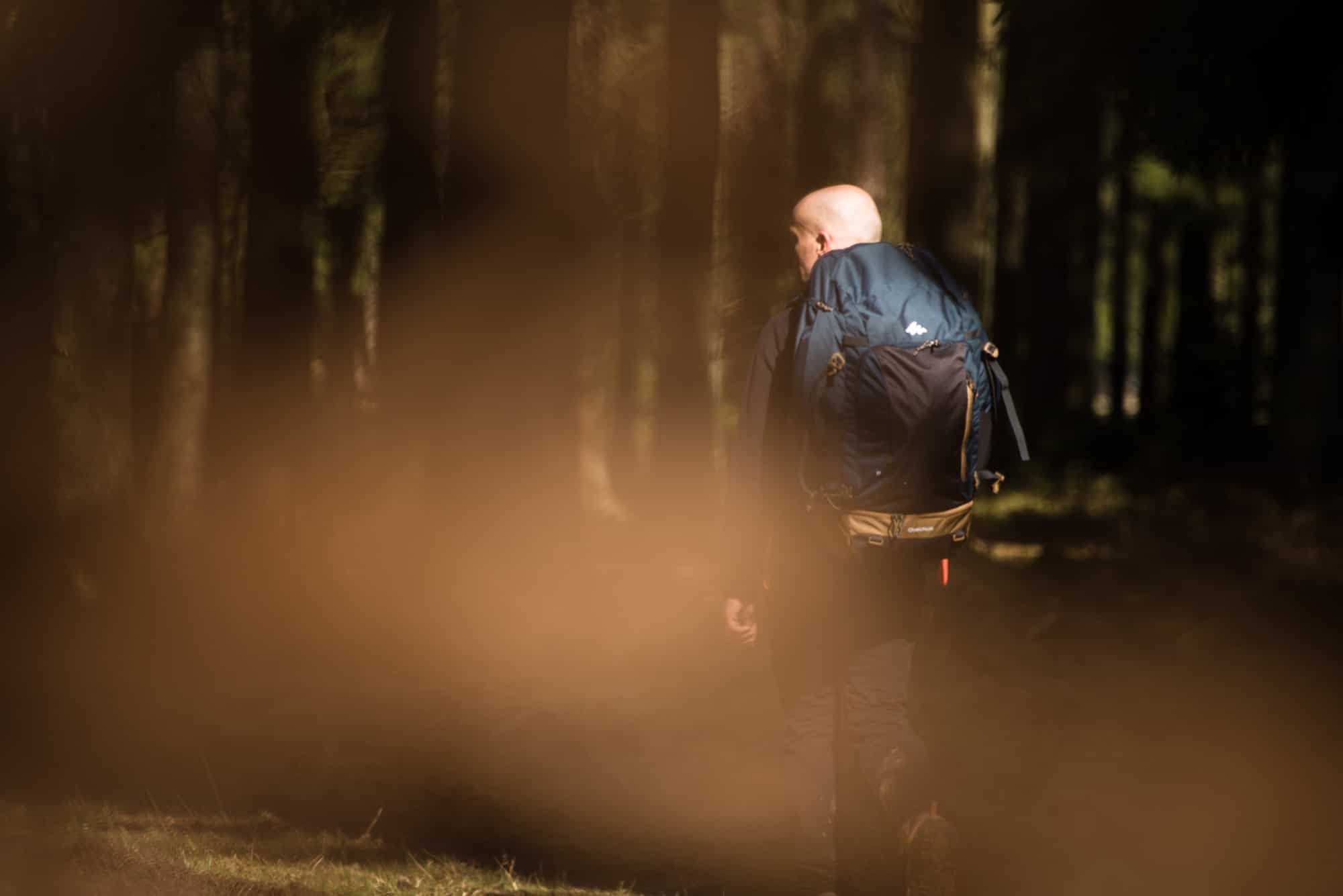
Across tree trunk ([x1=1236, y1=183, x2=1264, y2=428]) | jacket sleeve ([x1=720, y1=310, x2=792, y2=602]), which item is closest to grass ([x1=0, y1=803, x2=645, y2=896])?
jacket sleeve ([x1=720, y1=310, x2=792, y2=602])

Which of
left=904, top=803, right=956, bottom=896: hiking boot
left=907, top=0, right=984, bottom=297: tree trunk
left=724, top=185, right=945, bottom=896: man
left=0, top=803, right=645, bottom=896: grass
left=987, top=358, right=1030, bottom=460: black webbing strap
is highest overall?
left=907, top=0, right=984, bottom=297: tree trunk

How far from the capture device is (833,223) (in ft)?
15.2

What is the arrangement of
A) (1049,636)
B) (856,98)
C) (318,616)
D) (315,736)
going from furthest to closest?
(318,616), (1049,636), (856,98), (315,736)

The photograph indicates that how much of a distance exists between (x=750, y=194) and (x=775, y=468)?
5.81m

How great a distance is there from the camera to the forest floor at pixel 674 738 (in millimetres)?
5453

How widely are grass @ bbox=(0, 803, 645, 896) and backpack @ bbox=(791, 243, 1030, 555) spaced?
1.49 m

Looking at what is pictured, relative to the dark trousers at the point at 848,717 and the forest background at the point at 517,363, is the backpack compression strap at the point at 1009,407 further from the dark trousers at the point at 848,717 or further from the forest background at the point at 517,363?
the forest background at the point at 517,363

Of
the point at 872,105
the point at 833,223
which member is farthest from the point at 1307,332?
the point at 833,223

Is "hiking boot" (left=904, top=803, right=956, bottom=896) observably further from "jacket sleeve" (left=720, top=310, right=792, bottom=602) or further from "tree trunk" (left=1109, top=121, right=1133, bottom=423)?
"tree trunk" (left=1109, top=121, right=1133, bottom=423)

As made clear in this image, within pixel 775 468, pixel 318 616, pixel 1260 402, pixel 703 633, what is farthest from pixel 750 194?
pixel 1260 402

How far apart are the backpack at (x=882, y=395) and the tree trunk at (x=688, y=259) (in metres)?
6.22

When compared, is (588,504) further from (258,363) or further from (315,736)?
(315,736)

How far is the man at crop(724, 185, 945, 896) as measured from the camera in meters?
4.50

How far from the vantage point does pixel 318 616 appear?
10977 millimetres
